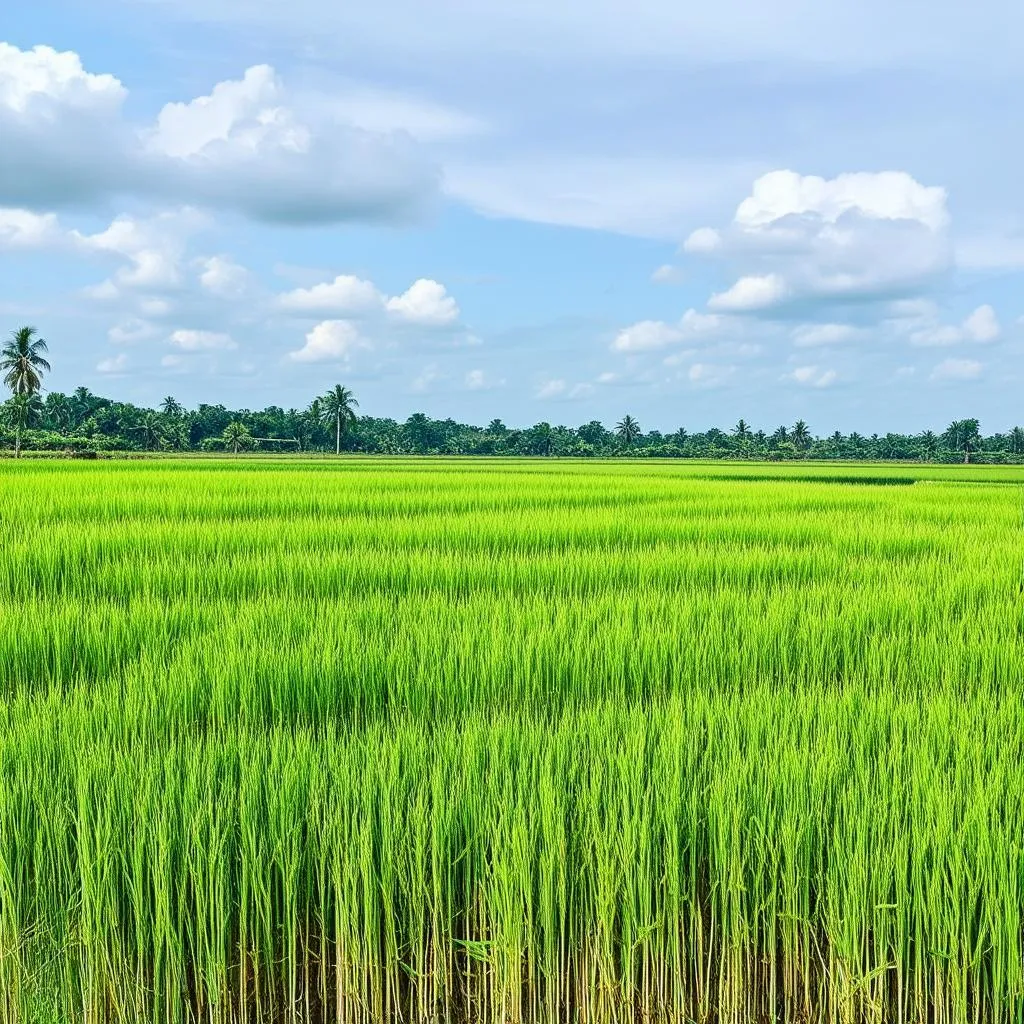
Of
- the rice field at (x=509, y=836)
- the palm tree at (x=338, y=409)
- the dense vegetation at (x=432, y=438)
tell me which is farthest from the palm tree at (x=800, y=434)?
the rice field at (x=509, y=836)

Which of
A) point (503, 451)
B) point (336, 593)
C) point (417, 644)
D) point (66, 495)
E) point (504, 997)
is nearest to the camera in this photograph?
point (504, 997)

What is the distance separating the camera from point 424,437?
10094cm

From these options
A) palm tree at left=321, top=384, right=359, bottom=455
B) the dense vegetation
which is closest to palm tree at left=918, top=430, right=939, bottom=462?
the dense vegetation

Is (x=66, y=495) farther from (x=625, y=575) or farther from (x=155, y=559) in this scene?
(x=625, y=575)

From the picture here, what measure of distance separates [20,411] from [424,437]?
54.7m

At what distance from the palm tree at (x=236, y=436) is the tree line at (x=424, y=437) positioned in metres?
0.13

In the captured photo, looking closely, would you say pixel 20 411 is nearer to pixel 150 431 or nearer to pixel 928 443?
pixel 150 431

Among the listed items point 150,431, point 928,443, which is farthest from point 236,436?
point 928,443

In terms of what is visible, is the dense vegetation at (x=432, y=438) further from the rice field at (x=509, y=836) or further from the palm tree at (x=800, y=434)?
the rice field at (x=509, y=836)

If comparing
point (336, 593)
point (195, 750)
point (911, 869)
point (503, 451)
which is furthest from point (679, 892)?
point (503, 451)

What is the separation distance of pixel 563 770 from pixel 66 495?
914 centimetres

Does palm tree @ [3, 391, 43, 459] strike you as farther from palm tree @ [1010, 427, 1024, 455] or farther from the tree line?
palm tree @ [1010, 427, 1024, 455]

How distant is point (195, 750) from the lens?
7.00ft

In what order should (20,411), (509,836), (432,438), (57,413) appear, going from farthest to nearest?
(432,438) → (57,413) → (20,411) → (509,836)
